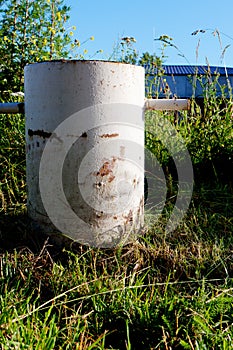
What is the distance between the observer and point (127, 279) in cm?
214

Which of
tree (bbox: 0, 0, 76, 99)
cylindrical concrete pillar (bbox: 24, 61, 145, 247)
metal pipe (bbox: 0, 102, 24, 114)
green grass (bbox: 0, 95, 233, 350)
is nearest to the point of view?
green grass (bbox: 0, 95, 233, 350)

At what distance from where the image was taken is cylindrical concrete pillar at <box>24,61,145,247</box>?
2219mm

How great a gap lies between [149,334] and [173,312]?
0.40 ft

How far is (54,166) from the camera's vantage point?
2309 mm

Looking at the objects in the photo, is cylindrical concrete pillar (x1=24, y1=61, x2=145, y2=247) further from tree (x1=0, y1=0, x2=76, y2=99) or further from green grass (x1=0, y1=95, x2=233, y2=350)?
tree (x1=0, y1=0, x2=76, y2=99)

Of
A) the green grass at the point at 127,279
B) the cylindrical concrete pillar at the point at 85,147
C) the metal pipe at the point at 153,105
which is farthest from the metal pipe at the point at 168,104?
the green grass at the point at 127,279

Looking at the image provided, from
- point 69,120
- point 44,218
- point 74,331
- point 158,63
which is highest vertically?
point 158,63

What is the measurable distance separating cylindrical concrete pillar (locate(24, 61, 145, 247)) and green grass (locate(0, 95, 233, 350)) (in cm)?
16

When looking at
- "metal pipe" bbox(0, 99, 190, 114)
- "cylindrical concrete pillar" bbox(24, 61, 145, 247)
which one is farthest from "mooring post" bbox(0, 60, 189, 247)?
"metal pipe" bbox(0, 99, 190, 114)

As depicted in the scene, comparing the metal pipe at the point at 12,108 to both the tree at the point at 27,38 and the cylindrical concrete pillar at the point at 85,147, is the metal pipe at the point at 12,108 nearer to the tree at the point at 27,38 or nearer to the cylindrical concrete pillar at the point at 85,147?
the cylindrical concrete pillar at the point at 85,147

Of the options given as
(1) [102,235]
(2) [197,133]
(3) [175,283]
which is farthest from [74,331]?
(2) [197,133]

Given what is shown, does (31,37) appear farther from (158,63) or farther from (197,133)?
(197,133)

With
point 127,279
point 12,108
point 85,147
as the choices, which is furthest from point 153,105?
point 127,279

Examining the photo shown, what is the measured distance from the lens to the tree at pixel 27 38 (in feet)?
13.0
